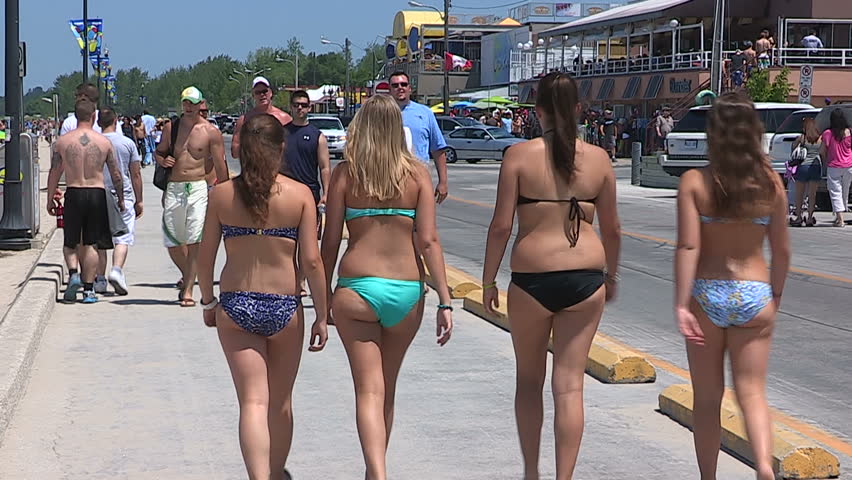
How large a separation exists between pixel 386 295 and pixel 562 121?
1.08 metres

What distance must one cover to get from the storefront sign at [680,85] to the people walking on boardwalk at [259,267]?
41696mm

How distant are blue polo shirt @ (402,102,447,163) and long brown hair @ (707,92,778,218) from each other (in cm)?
526

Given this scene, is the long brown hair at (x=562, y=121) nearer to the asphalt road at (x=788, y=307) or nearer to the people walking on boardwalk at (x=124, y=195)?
the asphalt road at (x=788, y=307)

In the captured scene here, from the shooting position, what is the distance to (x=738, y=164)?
5.06m

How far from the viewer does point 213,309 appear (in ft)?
18.2

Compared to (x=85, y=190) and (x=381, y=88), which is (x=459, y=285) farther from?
(x=85, y=190)

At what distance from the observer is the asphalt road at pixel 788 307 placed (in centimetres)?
783

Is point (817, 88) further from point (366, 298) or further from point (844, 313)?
point (366, 298)

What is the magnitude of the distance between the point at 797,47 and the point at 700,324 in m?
45.1

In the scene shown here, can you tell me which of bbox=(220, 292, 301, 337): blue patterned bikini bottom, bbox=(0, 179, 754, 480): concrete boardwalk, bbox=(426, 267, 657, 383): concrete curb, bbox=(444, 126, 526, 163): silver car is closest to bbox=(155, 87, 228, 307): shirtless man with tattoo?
bbox=(0, 179, 754, 480): concrete boardwalk

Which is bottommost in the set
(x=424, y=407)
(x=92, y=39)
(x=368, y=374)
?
(x=424, y=407)

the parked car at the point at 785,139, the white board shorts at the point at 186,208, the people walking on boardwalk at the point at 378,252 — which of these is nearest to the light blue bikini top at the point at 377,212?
the people walking on boardwalk at the point at 378,252

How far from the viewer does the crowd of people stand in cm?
510

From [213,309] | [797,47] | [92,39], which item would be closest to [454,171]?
[92,39]
